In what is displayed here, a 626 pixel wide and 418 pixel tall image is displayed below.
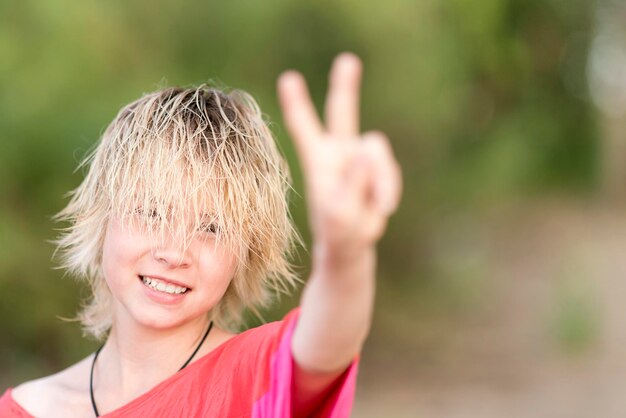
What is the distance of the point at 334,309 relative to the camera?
2.90 ft

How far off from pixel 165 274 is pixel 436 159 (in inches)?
112

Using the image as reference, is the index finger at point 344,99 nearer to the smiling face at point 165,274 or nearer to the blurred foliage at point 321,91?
the smiling face at point 165,274

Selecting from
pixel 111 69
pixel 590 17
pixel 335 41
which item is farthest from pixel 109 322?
pixel 590 17

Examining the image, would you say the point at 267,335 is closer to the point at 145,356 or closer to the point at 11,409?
the point at 145,356

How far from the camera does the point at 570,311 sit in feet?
13.3

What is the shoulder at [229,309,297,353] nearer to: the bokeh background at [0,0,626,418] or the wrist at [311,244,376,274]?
the wrist at [311,244,376,274]

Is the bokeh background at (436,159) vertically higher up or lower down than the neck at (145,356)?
higher up

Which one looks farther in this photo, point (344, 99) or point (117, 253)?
point (117, 253)

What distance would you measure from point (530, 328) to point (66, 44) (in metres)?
2.53

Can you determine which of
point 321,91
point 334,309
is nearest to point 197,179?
point 334,309

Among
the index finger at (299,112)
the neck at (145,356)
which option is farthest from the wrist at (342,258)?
the neck at (145,356)

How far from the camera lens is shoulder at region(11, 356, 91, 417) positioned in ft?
4.59

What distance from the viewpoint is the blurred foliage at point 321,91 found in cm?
310

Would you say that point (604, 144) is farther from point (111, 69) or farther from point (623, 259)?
point (111, 69)
